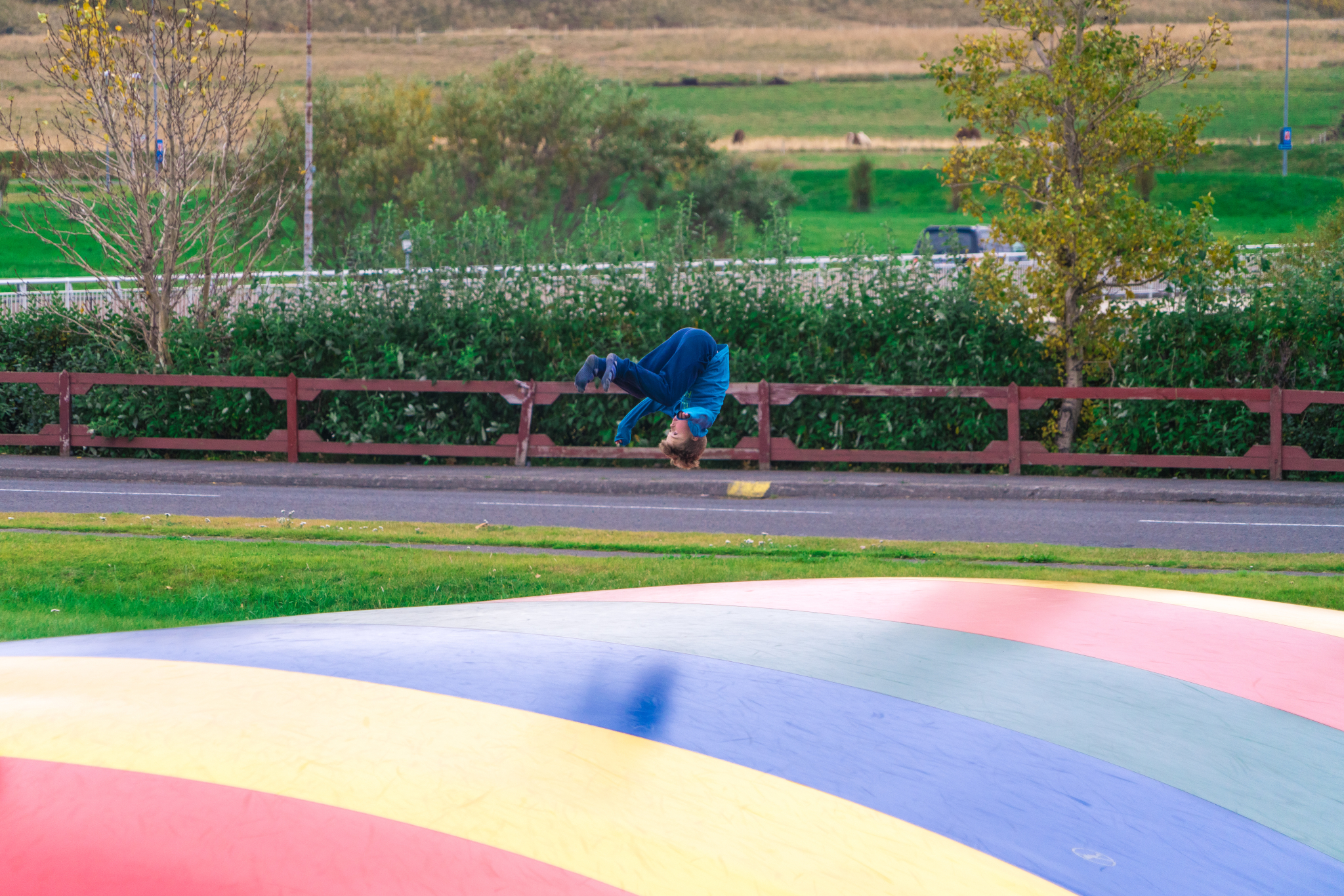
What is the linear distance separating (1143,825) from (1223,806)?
219 mm

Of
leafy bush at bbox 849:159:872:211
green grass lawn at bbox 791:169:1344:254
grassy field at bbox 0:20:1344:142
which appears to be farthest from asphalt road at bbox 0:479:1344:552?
grassy field at bbox 0:20:1344:142

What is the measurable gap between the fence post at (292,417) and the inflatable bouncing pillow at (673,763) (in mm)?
15245

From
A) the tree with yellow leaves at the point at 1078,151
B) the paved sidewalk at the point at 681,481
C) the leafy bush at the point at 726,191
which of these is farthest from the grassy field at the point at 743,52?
the paved sidewalk at the point at 681,481

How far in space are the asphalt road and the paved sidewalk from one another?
10.6 inches

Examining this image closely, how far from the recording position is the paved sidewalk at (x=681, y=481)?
1467cm

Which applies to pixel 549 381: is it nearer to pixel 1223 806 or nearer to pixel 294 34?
pixel 1223 806

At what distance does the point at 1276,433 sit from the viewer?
15.4 m

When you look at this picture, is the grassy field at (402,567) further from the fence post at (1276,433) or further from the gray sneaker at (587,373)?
the fence post at (1276,433)

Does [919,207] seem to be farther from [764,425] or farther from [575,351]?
[764,425]

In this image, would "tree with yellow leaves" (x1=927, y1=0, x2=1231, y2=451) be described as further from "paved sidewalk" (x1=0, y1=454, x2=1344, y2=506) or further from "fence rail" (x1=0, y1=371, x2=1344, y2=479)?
"paved sidewalk" (x1=0, y1=454, x2=1344, y2=506)

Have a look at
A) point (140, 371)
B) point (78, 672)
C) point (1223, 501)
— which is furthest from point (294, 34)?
point (78, 672)

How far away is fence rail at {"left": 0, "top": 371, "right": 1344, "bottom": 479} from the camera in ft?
50.9

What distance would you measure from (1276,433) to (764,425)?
6.75 m

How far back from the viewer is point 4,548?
966cm
